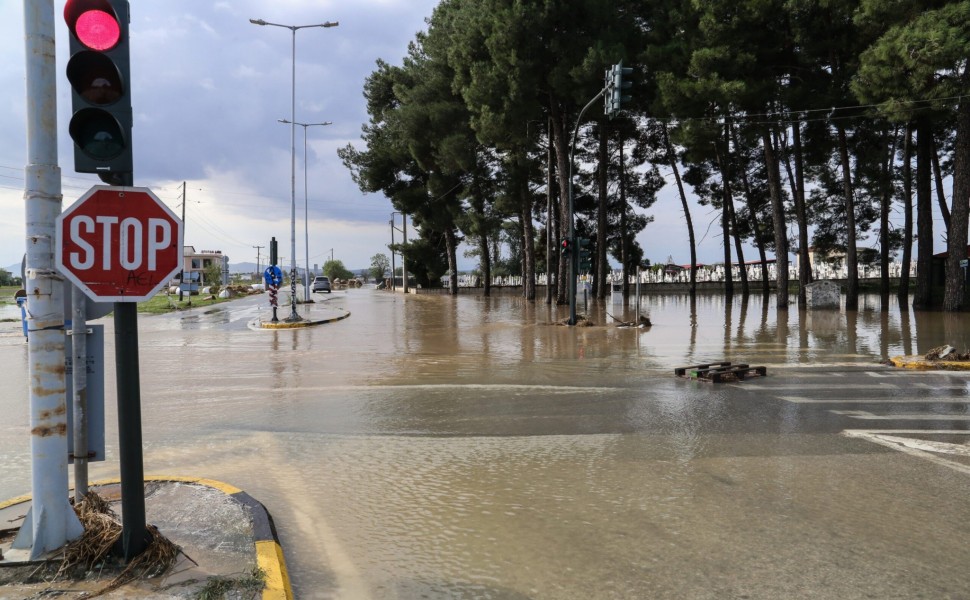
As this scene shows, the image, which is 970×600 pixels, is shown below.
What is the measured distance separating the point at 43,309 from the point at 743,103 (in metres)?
29.4

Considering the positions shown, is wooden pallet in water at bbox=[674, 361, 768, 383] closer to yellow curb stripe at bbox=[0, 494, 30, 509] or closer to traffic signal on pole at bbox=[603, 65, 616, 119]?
traffic signal on pole at bbox=[603, 65, 616, 119]

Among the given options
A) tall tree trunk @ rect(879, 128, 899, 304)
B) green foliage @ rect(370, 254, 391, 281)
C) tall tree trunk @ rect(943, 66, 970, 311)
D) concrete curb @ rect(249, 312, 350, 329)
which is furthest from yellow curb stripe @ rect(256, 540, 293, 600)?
green foliage @ rect(370, 254, 391, 281)

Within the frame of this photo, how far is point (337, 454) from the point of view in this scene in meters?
6.49

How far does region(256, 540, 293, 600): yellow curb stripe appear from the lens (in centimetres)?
348

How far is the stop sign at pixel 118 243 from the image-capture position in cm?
363

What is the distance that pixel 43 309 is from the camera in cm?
383

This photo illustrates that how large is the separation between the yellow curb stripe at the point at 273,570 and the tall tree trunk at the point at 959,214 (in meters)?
28.4

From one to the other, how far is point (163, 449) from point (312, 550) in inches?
133

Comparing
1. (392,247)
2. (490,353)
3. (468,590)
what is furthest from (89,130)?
(392,247)

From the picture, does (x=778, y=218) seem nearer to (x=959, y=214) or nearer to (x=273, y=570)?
(x=959, y=214)

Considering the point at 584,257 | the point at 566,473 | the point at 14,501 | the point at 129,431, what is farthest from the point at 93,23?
the point at 584,257

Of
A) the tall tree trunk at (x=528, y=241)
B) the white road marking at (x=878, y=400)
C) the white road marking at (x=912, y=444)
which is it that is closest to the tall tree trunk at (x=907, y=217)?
the tall tree trunk at (x=528, y=241)

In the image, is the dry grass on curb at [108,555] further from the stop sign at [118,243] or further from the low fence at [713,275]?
the low fence at [713,275]

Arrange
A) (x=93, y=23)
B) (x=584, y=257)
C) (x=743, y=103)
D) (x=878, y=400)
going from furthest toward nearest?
(x=743, y=103) < (x=584, y=257) < (x=878, y=400) < (x=93, y=23)
